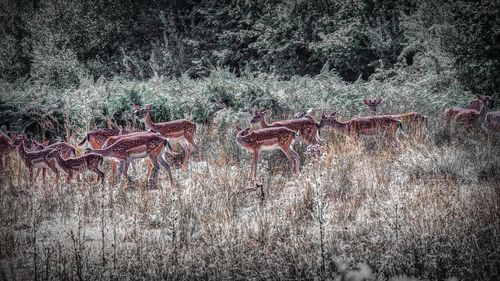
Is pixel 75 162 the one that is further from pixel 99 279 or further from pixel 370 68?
pixel 370 68

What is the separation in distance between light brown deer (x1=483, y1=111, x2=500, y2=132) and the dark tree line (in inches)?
308

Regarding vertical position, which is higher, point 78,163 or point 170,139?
point 170,139

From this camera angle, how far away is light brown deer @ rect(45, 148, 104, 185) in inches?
229

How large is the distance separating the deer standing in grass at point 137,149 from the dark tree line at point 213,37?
10872mm

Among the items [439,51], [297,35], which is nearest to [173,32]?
[297,35]

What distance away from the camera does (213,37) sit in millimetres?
24594

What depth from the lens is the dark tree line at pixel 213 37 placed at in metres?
19.2

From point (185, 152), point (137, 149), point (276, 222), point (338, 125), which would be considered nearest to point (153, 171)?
point (137, 149)

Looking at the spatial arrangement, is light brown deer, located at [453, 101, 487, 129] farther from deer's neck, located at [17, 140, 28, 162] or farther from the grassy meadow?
deer's neck, located at [17, 140, 28, 162]

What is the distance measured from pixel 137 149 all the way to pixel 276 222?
205 centimetres

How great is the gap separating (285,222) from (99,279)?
168 cm

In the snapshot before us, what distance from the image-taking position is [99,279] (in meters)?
Result: 3.91

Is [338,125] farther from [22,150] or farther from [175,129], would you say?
[22,150]

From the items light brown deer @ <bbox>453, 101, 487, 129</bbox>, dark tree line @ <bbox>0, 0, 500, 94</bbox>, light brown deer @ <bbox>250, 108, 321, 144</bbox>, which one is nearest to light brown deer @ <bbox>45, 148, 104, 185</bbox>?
light brown deer @ <bbox>250, 108, 321, 144</bbox>
